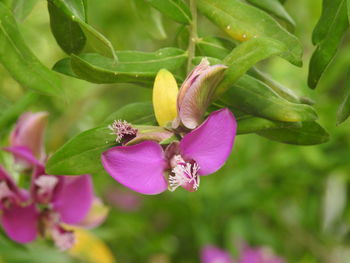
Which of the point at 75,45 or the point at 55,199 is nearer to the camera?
the point at 75,45

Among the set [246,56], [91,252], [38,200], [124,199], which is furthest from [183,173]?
[124,199]

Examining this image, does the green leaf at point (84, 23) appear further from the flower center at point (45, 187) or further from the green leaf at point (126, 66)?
the flower center at point (45, 187)

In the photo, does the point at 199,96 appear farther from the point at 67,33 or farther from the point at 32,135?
the point at 32,135

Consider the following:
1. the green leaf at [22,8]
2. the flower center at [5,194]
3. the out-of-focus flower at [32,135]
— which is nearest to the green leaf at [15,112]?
the out-of-focus flower at [32,135]

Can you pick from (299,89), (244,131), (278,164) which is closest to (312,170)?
(278,164)

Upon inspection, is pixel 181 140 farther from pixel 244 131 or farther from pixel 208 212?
pixel 208 212

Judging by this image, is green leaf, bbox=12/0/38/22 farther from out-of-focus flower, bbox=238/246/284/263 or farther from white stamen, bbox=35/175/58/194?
out-of-focus flower, bbox=238/246/284/263

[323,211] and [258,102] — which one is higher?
[258,102]
